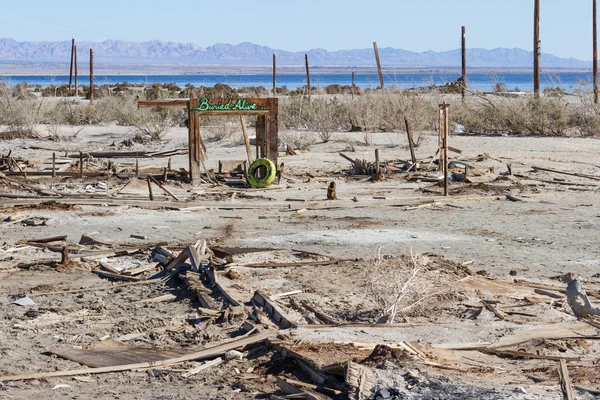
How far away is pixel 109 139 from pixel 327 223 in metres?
17.3

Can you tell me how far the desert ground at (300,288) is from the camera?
7121mm

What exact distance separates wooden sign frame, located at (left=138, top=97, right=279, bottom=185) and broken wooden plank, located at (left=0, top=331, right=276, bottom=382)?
39.0ft

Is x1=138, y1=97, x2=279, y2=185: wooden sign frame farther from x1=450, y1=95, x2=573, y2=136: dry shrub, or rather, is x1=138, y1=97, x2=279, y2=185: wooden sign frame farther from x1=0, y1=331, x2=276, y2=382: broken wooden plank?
x1=0, y1=331, x2=276, y2=382: broken wooden plank

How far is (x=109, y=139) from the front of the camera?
102 feet

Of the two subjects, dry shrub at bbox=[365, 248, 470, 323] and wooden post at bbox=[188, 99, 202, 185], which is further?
wooden post at bbox=[188, 99, 202, 185]

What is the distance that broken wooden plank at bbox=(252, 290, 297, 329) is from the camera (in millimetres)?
8391

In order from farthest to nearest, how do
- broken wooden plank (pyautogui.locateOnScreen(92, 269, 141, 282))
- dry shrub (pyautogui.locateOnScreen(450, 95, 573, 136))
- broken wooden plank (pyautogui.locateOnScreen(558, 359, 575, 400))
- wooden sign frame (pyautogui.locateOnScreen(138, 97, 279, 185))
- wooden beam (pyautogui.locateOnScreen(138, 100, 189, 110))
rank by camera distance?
1. dry shrub (pyautogui.locateOnScreen(450, 95, 573, 136))
2. wooden beam (pyautogui.locateOnScreen(138, 100, 189, 110))
3. wooden sign frame (pyautogui.locateOnScreen(138, 97, 279, 185))
4. broken wooden plank (pyautogui.locateOnScreen(92, 269, 141, 282))
5. broken wooden plank (pyautogui.locateOnScreen(558, 359, 575, 400))

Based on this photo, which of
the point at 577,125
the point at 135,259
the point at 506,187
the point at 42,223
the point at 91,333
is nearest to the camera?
the point at 91,333

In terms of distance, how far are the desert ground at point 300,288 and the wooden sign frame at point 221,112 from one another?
75cm

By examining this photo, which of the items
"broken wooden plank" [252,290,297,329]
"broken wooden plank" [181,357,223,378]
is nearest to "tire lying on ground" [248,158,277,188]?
"broken wooden plank" [252,290,297,329]

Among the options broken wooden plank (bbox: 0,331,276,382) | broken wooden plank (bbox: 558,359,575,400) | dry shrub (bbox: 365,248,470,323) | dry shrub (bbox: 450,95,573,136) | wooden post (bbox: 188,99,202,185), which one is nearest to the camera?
broken wooden plank (bbox: 558,359,575,400)

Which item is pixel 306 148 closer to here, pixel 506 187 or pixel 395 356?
pixel 506 187

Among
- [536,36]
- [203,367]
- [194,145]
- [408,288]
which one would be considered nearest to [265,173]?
[194,145]

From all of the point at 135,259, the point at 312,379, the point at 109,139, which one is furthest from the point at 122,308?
the point at 109,139
